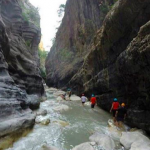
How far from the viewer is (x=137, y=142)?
5359mm

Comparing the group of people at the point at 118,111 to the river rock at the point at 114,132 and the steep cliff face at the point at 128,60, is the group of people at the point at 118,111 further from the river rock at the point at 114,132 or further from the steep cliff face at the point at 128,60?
the river rock at the point at 114,132

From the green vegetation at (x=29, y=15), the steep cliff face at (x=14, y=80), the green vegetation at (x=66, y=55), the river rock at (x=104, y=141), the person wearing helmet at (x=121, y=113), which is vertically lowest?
the river rock at (x=104, y=141)

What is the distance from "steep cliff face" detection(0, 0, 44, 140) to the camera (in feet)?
19.1

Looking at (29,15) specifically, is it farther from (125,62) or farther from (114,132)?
(114,132)

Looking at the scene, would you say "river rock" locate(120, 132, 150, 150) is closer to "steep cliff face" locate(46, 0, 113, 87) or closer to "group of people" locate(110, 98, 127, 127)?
"group of people" locate(110, 98, 127, 127)

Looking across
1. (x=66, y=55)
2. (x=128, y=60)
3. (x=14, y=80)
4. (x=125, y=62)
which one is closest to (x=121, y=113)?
(x=125, y=62)

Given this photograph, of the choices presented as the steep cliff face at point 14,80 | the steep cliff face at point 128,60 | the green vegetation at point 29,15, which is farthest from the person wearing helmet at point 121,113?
the green vegetation at point 29,15

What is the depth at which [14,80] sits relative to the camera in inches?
387

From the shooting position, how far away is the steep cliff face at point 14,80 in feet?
19.1

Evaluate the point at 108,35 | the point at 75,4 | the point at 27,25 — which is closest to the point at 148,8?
the point at 108,35

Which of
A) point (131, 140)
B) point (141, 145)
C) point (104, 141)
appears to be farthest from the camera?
point (131, 140)

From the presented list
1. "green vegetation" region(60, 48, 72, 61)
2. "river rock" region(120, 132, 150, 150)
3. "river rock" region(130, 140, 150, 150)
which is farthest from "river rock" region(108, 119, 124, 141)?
"green vegetation" region(60, 48, 72, 61)

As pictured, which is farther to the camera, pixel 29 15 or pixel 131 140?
pixel 29 15

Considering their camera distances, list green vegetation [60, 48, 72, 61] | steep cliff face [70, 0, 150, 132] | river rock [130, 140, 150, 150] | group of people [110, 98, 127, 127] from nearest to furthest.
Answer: river rock [130, 140, 150, 150], steep cliff face [70, 0, 150, 132], group of people [110, 98, 127, 127], green vegetation [60, 48, 72, 61]
